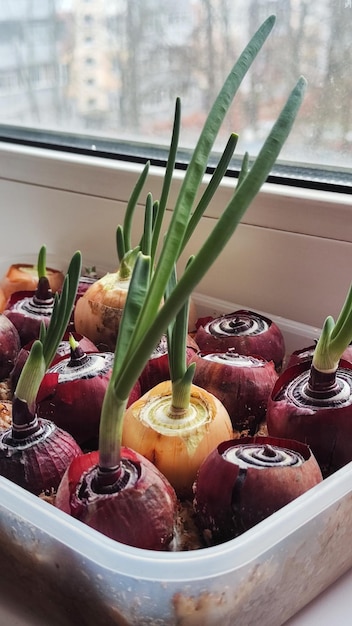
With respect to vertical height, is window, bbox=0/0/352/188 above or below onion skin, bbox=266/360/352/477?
above

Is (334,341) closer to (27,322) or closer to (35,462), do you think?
(35,462)

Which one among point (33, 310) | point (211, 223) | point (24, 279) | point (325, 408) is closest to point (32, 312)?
point (33, 310)

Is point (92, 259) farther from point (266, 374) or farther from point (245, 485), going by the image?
point (245, 485)

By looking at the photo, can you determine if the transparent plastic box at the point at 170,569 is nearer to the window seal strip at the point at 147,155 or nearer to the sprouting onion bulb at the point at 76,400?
the sprouting onion bulb at the point at 76,400

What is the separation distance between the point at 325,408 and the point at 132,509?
0.47 feet

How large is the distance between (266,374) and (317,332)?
0.15 metres

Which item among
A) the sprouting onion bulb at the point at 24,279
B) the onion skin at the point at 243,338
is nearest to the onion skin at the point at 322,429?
the onion skin at the point at 243,338

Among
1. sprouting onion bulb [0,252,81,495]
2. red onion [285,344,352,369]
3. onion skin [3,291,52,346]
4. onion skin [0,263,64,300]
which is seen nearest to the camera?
sprouting onion bulb [0,252,81,495]

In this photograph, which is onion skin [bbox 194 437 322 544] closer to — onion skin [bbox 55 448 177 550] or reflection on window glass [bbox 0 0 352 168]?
onion skin [bbox 55 448 177 550]

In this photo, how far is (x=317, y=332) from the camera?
2.24 ft

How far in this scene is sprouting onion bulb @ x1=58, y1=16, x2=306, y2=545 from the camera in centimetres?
34

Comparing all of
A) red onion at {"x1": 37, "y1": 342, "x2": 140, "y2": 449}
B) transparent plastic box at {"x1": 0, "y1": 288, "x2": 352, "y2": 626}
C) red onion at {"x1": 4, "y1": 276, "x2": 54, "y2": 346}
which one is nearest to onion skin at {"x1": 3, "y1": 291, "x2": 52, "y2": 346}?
red onion at {"x1": 4, "y1": 276, "x2": 54, "y2": 346}

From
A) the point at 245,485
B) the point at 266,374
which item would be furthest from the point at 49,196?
the point at 245,485

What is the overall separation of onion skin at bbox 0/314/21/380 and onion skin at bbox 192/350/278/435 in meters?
0.17
